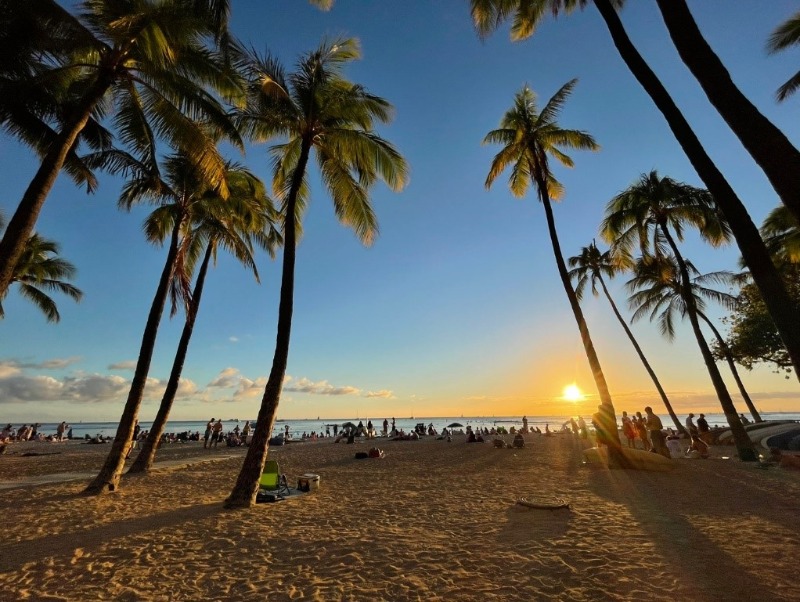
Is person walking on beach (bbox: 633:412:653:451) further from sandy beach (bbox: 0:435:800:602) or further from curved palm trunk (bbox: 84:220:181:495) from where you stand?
curved palm trunk (bbox: 84:220:181:495)

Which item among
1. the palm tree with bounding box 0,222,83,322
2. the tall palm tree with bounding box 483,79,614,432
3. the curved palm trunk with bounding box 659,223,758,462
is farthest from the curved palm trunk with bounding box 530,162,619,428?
the palm tree with bounding box 0,222,83,322

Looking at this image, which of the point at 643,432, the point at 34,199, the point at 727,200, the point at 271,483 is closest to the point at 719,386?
the point at 643,432

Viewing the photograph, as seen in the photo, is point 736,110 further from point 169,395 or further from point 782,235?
point 782,235

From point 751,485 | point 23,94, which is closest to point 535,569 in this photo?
point 751,485

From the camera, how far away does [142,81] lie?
901 centimetres

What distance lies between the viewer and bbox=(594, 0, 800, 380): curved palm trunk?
4062mm

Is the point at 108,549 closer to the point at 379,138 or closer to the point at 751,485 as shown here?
the point at 379,138

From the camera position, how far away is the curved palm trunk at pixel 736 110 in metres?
3.98

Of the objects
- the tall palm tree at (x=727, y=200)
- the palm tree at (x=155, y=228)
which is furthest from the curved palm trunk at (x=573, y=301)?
the palm tree at (x=155, y=228)

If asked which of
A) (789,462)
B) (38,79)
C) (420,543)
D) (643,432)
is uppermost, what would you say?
(38,79)

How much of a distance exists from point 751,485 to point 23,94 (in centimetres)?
1909

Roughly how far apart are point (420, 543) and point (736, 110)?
22.9 feet

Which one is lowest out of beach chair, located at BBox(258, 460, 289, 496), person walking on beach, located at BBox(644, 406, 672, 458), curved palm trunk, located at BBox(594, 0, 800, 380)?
beach chair, located at BBox(258, 460, 289, 496)

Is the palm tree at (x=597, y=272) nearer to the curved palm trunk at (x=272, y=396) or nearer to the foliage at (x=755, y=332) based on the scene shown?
the foliage at (x=755, y=332)
